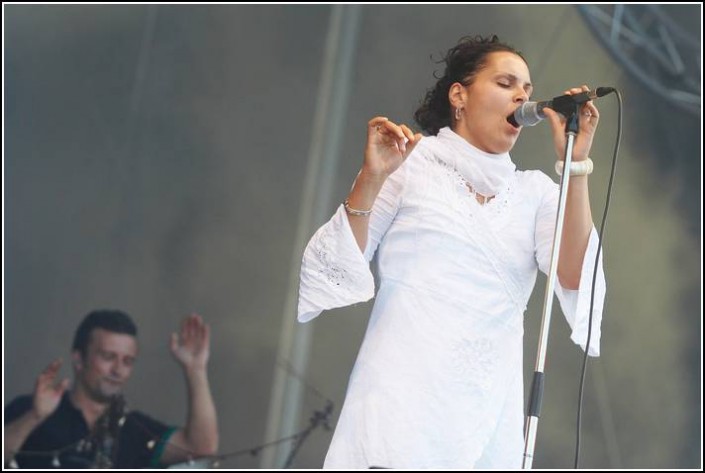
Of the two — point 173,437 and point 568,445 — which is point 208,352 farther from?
point 568,445

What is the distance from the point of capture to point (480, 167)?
191 cm

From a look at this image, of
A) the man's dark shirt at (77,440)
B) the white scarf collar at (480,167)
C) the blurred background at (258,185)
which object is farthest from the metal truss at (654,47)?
the white scarf collar at (480,167)

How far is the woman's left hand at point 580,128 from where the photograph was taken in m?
1.72

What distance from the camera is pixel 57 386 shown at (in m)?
3.71

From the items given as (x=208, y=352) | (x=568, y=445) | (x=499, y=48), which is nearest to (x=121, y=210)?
(x=208, y=352)

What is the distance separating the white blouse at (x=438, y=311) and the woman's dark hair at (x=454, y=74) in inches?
9.0

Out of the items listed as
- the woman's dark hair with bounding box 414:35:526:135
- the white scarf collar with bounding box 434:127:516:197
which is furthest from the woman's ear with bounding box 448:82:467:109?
the white scarf collar with bounding box 434:127:516:197

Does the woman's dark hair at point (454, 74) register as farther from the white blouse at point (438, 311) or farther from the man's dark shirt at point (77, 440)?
the man's dark shirt at point (77, 440)

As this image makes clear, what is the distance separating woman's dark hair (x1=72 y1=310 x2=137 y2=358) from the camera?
3771mm

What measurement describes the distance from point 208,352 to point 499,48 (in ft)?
6.88

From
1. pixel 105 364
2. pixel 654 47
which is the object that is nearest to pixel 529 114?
pixel 105 364

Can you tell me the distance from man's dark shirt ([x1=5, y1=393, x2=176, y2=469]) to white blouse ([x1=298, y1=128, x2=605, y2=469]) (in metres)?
2.01

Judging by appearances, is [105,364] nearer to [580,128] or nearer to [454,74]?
[454,74]

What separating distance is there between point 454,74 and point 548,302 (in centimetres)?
62
